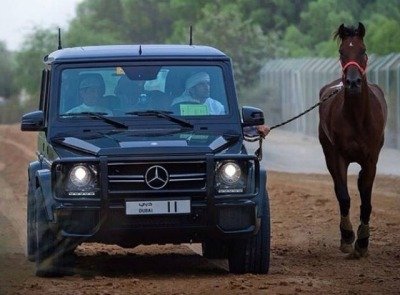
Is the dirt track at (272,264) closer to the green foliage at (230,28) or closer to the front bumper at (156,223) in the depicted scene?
the front bumper at (156,223)

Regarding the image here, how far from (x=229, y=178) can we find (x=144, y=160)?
0.72 meters

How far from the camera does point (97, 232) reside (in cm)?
1189

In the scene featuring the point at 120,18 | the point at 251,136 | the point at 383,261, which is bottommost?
the point at 120,18

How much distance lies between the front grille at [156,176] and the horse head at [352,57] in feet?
9.85

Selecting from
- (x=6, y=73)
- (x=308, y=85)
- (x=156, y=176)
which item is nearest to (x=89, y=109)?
(x=156, y=176)

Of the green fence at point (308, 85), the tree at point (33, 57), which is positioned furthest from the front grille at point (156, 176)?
the tree at point (33, 57)

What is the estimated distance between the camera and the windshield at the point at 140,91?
43.1 ft

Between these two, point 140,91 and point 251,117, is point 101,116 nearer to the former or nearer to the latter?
point 140,91

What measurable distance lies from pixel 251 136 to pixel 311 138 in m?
32.7

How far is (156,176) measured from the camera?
1190 cm

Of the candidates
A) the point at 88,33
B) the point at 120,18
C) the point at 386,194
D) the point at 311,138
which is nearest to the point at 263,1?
the point at 88,33

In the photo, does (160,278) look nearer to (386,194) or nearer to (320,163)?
(386,194)

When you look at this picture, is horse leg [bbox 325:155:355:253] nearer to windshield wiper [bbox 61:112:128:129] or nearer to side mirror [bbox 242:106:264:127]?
side mirror [bbox 242:106:264:127]

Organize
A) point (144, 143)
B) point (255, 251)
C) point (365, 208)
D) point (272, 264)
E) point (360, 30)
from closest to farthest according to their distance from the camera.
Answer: point (144, 143), point (255, 251), point (272, 264), point (360, 30), point (365, 208)
